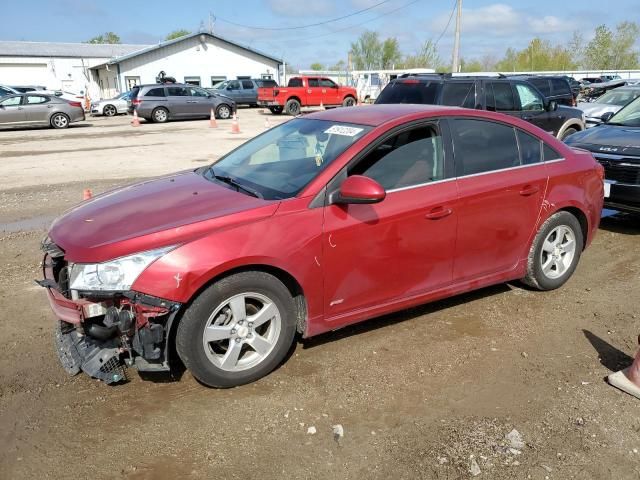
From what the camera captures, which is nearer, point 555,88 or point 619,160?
point 619,160

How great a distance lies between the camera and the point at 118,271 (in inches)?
118

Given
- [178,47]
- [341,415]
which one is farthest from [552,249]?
[178,47]

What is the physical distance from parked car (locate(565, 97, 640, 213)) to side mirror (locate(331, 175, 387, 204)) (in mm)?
4286

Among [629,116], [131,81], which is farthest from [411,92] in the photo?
[131,81]

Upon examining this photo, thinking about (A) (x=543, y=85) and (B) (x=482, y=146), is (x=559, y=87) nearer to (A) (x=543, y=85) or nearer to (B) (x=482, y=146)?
(A) (x=543, y=85)

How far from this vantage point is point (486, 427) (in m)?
3.00

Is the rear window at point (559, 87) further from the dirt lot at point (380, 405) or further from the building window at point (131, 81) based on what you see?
the building window at point (131, 81)

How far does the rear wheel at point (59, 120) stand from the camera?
73.2 feet

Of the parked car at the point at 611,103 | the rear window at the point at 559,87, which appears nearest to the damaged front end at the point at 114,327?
the parked car at the point at 611,103

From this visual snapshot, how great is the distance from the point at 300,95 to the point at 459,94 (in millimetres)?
18491

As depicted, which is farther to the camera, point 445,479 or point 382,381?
point 382,381

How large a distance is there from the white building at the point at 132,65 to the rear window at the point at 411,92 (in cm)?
3531

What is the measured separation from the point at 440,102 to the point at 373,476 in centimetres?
791

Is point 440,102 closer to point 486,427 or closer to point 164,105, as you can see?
point 486,427
